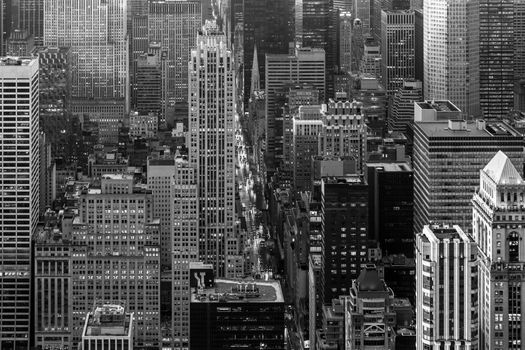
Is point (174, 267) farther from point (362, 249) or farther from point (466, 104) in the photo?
point (466, 104)

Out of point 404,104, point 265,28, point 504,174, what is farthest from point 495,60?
point 504,174

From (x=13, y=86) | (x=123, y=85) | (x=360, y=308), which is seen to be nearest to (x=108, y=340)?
(x=360, y=308)

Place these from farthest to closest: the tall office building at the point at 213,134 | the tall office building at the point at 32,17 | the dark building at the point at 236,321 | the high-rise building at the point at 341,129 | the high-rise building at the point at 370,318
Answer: the tall office building at the point at 32,17 → the high-rise building at the point at 341,129 → the tall office building at the point at 213,134 → the dark building at the point at 236,321 → the high-rise building at the point at 370,318

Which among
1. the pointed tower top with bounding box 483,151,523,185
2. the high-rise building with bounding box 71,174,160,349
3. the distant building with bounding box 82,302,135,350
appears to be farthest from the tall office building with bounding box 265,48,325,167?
the pointed tower top with bounding box 483,151,523,185

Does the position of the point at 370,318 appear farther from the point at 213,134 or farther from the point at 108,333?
the point at 213,134

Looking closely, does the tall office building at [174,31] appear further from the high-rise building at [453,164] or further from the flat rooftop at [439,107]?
the high-rise building at [453,164]

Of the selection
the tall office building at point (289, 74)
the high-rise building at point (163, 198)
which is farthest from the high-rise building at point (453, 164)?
the tall office building at point (289, 74)
